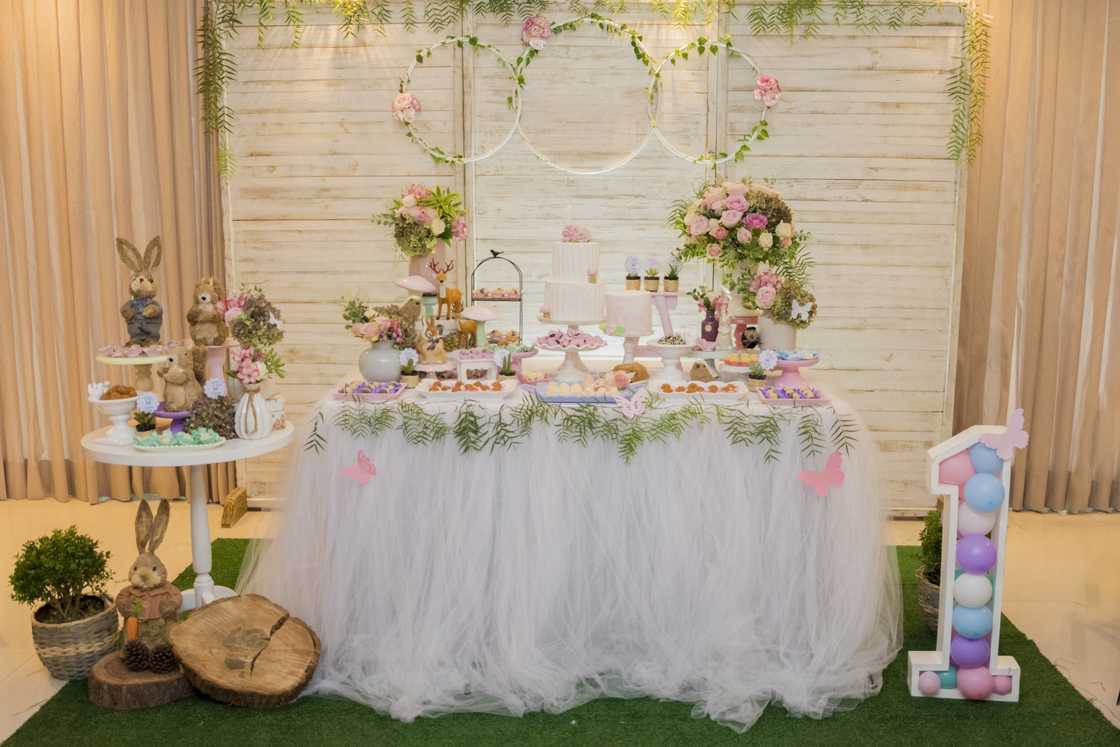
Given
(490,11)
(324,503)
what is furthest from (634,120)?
(324,503)

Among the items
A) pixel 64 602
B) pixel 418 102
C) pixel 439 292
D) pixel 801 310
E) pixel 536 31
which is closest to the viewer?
pixel 64 602

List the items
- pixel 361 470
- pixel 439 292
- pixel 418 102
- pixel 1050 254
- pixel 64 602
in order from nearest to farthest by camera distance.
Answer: pixel 361 470 → pixel 64 602 → pixel 439 292 → pixel 418 102 → pixel 1050 254

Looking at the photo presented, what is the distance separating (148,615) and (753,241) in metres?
2.42

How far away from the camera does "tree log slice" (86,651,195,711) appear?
320 centimetres

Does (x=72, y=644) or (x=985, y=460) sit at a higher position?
(x=985, y=460)

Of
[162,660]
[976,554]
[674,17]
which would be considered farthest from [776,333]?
[162,660]

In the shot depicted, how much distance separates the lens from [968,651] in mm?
3270

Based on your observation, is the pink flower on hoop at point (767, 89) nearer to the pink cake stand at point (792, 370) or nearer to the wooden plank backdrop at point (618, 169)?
the wooden plank backdrop at point (618, 169)

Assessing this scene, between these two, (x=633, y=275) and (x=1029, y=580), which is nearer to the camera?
(x=633, y=275)

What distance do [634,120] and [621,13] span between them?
494 millimetres

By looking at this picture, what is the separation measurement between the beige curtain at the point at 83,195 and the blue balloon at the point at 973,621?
11.9ft

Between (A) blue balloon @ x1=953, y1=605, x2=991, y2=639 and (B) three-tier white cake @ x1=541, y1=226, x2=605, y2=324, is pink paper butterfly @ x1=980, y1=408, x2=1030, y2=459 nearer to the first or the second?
(A) blue balloon @ x1=953, y1=605, x2=991, y2=639

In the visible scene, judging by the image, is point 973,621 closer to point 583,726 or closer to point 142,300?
point 583,726

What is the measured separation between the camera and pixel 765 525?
11.0 feet
